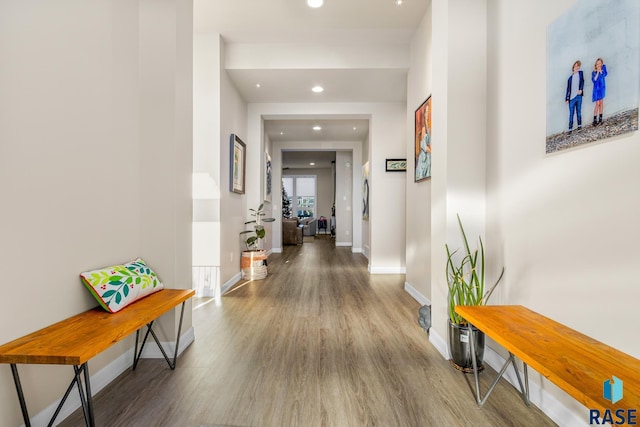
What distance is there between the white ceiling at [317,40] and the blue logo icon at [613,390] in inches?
130

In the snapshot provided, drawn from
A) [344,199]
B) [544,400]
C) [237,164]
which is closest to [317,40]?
[237,164]

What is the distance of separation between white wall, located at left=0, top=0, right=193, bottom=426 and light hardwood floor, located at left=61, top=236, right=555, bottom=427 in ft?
1.10

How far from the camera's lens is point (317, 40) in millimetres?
3594

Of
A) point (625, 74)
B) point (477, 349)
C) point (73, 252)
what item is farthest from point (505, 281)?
point (73, 252)

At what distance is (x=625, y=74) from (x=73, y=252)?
2.59 metres

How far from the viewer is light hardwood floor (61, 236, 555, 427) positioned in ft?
4.88

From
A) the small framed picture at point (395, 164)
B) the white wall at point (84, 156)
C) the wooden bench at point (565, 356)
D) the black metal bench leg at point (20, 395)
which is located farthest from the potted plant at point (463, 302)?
the small framed picture at point (395, 164)

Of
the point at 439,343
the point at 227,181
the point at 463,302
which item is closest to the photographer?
the point at 463,302

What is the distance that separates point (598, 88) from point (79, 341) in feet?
7.88

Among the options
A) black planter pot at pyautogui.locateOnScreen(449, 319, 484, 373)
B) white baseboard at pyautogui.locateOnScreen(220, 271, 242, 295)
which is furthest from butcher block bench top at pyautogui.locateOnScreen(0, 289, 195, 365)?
white baseboard at pyautogui.locateOnScreen(220, 271, 242, 295)

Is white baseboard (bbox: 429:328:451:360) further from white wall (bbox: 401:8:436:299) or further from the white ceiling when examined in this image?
the white ceiling

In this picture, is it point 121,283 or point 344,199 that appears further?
point 344,199

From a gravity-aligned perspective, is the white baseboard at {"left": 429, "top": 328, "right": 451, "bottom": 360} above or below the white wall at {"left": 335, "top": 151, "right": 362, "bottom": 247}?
below

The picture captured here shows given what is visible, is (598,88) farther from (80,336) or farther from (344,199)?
(344,199)
